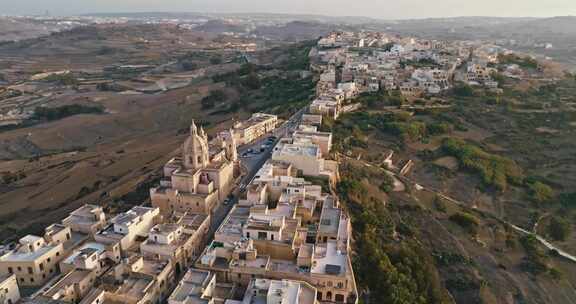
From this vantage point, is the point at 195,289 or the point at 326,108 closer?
the point at 195,289

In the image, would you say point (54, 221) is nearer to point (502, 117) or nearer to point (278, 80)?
point (278, 80)

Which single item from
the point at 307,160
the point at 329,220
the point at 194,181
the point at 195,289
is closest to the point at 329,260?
the point at 329,220

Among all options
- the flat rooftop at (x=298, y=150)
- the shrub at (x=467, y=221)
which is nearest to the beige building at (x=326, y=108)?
the flat rooftop at (x=298, y=150)

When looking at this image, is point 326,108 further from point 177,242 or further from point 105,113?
point 105,113

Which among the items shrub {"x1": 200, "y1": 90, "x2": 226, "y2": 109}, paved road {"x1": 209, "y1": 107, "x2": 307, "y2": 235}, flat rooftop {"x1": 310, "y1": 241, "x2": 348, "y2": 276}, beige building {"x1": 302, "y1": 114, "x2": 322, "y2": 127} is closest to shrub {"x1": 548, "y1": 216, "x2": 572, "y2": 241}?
beige building {"x1": 302, "y1": 114, "x2": 322, "y2": 127}

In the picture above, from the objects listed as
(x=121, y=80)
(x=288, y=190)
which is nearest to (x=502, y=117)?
(x=288, y=190)

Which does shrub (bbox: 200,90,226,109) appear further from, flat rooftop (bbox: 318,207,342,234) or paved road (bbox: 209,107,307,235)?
flat rooftop (bbox: 318,207,342,234)
